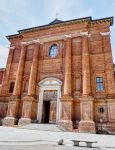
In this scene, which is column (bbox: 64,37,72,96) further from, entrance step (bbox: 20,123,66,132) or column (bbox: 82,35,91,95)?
entrance step (bbox: 20,123,66,132)

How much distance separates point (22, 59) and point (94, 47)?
984 cm

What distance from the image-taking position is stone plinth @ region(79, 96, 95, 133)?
1574 centimetres

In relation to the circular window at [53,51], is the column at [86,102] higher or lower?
lower

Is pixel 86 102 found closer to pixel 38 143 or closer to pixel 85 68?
pixel 85 68

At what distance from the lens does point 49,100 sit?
19.8m

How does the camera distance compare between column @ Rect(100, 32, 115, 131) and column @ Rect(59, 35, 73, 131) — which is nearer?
column @ Rect(100, 32, 115, 131)

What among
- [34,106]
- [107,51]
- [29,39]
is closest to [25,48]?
[29,39]

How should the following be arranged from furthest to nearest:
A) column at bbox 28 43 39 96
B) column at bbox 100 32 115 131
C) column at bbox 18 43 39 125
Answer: column at bbox 28 43 39 96 → column at bbox 18 43 39 125 → column at bbox 100 32 115 131

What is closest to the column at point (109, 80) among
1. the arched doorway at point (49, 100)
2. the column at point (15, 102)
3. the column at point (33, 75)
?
the arched doorway at point (49, 100)

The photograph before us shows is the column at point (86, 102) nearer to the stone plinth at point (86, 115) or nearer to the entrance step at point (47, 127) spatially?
the stone plinth at point (86, 115)

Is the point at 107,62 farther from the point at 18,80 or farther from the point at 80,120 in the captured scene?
the point at 18,80

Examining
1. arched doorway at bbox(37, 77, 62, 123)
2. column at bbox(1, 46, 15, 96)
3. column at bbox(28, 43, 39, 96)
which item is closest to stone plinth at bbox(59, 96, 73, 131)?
arched doorway at bbox(37, 77, 62, 123)

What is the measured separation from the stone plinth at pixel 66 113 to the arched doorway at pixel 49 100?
1.32m

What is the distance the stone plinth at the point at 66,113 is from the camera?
16595mm
